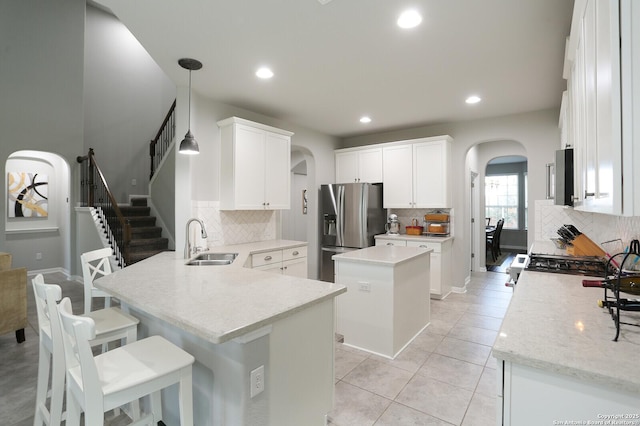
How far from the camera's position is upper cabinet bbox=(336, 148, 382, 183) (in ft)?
17.1

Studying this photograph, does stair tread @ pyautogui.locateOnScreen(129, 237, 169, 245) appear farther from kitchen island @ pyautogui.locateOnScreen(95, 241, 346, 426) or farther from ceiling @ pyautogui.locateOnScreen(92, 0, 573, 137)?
kitchen island @ pyautogui.locateOnScreen(95, 241, 346, 426)

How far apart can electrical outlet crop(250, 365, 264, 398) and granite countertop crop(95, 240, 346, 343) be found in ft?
0.85

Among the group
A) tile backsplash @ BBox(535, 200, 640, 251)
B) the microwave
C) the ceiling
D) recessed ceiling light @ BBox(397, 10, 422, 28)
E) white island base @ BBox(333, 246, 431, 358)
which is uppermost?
the ceiling

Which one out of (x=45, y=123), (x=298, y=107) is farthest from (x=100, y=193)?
(x=298, y=107)

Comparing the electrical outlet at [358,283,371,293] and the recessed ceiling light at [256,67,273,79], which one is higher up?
the recessed ceiling light at [256,67,273,79]

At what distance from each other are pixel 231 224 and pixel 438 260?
2.90 meters

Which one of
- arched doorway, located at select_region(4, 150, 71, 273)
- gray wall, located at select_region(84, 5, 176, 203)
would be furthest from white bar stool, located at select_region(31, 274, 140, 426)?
gray wall, located at select_region(84, 5, 176, 203)

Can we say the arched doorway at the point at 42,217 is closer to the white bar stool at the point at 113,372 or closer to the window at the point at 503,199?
the white bar stool at the point at 113,372

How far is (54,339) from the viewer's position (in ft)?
5.00

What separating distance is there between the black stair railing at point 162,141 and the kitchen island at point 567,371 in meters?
6.42

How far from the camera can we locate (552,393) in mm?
944

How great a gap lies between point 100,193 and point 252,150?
392 centimetres

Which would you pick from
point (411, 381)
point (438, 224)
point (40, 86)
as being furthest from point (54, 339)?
point (40, 86)

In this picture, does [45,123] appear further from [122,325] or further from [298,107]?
[122,325]
